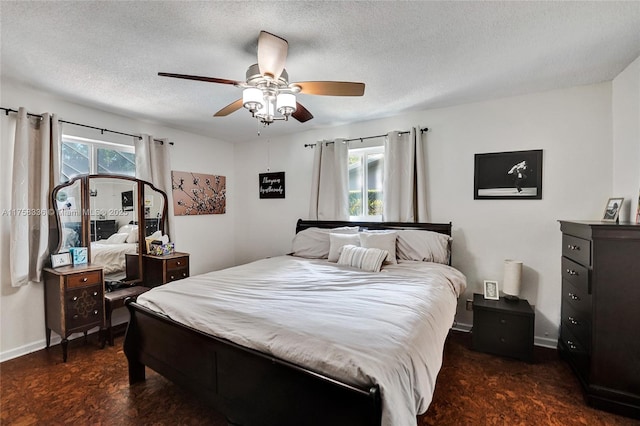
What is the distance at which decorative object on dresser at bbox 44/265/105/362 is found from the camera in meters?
2.61

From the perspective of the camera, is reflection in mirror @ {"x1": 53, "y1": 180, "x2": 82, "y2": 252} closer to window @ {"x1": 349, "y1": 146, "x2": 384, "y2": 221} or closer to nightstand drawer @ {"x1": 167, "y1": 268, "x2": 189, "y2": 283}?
nightstand drawer @ {"x1": 167, "y1": 268, "x2": 189, "y2": 283}

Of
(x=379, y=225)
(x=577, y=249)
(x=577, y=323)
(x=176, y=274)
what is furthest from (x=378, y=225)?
(x=176, y=274)

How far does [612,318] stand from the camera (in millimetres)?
1922

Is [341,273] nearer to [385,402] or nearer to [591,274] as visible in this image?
[385,402]

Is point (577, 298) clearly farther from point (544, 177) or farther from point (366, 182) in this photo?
point (366, 182)

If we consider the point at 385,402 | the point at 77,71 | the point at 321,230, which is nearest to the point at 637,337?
the point at 385,402

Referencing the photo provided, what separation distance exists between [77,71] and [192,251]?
2589 millimetres

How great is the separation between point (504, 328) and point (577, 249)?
90cm

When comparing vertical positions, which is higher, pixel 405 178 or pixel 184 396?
pixel 405 178

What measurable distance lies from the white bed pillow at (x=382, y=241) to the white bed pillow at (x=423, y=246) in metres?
0.13

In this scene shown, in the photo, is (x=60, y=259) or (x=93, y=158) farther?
(x=93, y=158)

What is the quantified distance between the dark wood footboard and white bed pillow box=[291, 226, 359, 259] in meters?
1.87

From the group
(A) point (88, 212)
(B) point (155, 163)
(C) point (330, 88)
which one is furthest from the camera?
(B) point (155, 163)

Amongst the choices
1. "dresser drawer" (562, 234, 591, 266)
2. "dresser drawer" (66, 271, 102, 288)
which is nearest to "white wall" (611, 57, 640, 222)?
"dresser drawer" (562, 234, 591, 266)
